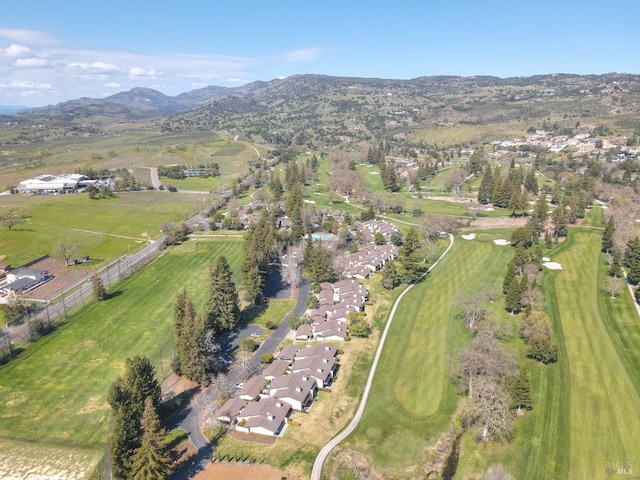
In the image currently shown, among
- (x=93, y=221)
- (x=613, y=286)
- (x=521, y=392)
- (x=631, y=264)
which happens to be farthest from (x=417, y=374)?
(x=93, y=221)

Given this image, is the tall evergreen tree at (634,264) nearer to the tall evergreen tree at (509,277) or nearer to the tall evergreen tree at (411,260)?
the tall evergreen tree at (509,277)

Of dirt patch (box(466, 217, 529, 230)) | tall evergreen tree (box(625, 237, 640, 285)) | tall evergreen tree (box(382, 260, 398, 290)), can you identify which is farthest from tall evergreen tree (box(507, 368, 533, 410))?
dirt patch (box(466, 217, 529, 230))

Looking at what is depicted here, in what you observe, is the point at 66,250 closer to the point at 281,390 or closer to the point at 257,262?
the point at 257,262

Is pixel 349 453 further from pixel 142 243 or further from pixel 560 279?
pixel 142 243

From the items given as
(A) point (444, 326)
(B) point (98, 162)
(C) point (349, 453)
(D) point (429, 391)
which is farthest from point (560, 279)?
(B) point (98, 162)

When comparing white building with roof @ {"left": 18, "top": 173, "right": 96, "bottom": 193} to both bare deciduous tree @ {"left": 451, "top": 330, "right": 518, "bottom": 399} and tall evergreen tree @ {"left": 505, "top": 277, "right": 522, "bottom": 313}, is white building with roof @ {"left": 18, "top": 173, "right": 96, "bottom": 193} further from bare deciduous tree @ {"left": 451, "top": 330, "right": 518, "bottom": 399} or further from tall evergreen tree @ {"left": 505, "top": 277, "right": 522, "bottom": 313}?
bare deciduous tree @ {"left": 451, "top": 330, "right": 518, "bottom": 399}

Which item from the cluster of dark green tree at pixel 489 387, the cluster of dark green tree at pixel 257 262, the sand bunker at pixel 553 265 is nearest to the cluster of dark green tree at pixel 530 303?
the sand bunker at pixel 553 265
